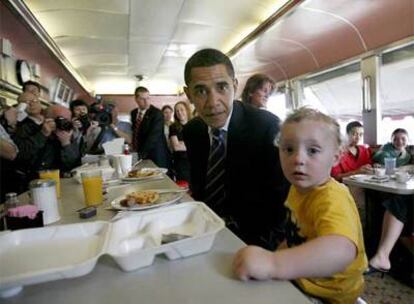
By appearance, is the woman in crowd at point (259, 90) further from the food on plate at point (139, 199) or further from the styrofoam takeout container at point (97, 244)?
the styrofoam takeout container at point (97, 244)

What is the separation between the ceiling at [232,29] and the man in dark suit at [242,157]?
2.50m

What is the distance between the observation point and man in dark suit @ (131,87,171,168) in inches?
123

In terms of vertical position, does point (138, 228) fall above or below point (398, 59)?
below

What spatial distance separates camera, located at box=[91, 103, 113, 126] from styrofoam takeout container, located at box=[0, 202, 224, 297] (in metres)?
2.44

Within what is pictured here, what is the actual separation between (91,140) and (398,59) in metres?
3.79

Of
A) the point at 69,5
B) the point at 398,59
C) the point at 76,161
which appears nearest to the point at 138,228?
the point at 76,161

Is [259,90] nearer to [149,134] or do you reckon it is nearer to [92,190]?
[149,134]

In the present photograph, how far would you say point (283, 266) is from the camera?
598 millimetres

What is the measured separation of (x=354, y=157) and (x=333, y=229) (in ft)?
11.3

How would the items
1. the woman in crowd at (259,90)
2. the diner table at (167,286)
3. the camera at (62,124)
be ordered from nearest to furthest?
the diner table at (167,286), the camera at (62,124), the woman in crowd at (259,90)

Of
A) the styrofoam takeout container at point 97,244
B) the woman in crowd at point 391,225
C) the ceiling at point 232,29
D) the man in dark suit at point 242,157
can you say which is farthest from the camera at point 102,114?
the woman in crowd at point 391,225

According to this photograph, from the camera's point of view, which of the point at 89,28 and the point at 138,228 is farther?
the point at 89,28

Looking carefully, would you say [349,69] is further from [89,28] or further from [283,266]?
[283,266]

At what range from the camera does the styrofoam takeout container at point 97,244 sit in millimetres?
598
